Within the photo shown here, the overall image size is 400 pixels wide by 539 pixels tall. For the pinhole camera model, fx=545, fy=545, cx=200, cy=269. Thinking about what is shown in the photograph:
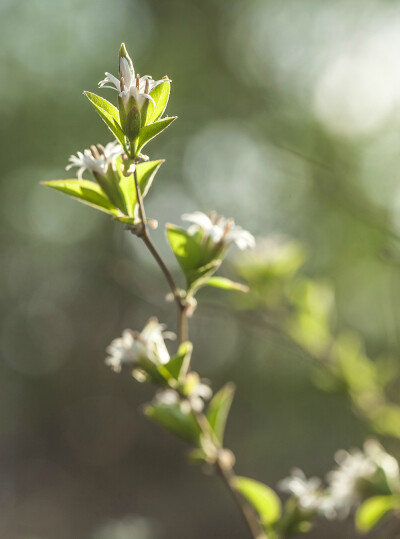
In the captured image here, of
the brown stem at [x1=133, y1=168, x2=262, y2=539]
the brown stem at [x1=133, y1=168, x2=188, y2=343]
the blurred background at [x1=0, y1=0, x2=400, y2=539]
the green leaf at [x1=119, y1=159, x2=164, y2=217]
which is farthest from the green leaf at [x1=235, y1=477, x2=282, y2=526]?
the blurred background at [x1=0, y1=0, x2=400, y2=539]

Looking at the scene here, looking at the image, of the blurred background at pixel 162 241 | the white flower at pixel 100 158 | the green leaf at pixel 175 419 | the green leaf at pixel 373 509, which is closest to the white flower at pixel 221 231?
the white flower at pixel 100 158

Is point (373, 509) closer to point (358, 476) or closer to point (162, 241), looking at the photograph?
point (358, 476)

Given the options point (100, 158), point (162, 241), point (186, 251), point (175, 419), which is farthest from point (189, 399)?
point (162, 241)

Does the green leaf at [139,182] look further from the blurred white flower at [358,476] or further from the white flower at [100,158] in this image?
the blurred white flower at [358,476]

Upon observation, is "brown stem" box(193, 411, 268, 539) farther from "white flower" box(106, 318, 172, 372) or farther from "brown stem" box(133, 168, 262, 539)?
"white flower" box(106, 318, 172, 372)

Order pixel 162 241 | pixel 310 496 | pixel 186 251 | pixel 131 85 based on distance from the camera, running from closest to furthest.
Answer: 1. pixel 131 85
2. pixel 186 251
3. pixel 310 496
4. pixel 162 241

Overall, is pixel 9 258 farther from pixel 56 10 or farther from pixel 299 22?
pixel 299 22

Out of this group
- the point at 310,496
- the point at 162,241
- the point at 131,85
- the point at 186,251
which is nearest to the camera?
the point at 131,85
